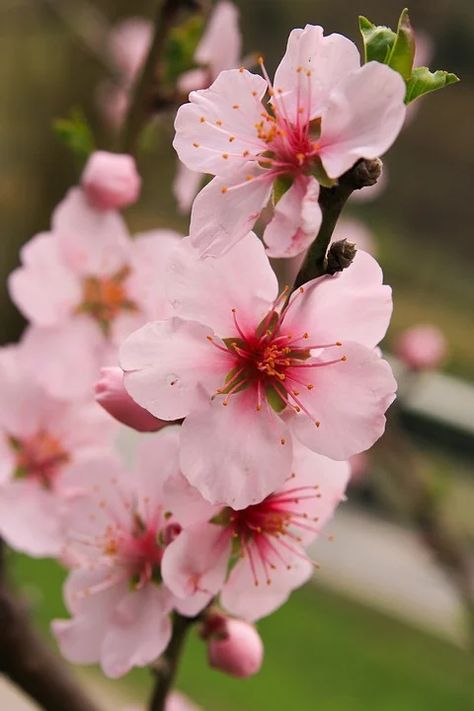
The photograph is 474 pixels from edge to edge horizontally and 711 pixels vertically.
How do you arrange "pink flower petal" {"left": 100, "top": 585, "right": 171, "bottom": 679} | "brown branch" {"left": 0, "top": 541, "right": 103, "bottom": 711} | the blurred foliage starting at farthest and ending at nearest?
the blurred foliage
"brown branch" {"left": 0, "top": 541, "right": 103, "bottom": 711}
"pink flower petal" {"left": 100, "top": 585, "right": 171, "bottom": 679}

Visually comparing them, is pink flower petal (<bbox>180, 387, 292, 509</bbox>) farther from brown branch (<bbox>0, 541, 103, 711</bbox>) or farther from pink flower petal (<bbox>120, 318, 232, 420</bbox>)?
brown branch (<bbox>0, 541, 103, 711</bbox>)

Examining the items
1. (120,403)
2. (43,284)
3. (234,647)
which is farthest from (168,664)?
(43,284)

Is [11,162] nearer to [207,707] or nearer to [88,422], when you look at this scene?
[207,707]

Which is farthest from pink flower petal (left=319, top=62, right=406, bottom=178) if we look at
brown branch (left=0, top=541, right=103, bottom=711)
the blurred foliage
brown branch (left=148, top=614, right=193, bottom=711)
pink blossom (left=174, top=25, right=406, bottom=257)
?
the blurred foliage

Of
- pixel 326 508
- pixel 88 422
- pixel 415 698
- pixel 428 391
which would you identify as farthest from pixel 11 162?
pixel 326 508

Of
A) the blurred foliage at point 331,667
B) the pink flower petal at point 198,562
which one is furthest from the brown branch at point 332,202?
the blurred foliage at point 331,667

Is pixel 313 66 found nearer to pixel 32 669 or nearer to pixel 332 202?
pixel 332 202
